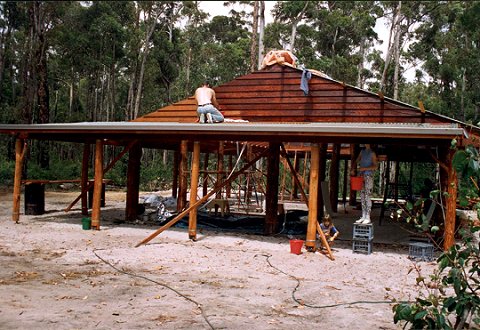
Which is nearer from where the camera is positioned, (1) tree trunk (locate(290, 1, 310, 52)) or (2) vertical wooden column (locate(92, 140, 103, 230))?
(2) vertical wooden column (locate(92, 140, 103, 230))

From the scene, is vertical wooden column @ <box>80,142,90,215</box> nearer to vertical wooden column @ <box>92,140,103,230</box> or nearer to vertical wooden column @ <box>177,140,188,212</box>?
vertical wooden column @ <box>92,140,103,230</box>

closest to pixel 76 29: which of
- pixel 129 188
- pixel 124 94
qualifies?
pixel 124 94

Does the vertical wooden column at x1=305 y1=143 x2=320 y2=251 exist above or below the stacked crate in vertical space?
above

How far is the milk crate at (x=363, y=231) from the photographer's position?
347 inches

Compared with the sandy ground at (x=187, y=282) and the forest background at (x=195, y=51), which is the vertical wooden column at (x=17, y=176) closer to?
the sandy ground at (x=187, y=282)

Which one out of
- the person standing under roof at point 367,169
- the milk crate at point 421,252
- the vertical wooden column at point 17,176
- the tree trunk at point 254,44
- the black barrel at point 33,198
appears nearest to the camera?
the milk crate at point 421,252

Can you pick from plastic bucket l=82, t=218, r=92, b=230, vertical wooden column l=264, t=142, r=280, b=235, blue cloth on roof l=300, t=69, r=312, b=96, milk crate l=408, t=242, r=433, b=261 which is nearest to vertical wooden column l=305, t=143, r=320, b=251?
milk crate l=408, t=242, r=433, b=261

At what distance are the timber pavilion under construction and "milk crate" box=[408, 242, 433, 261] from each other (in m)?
0.55

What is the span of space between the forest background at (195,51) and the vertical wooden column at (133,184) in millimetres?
12077

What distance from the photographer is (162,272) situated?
689 centimetres

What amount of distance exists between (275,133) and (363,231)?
256cm

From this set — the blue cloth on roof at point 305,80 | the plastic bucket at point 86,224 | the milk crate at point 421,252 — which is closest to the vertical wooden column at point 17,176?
the plastic bucket at point 86,224

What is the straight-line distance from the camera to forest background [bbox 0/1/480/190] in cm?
2931

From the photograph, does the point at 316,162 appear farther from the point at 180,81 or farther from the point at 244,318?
the point at 180,81
